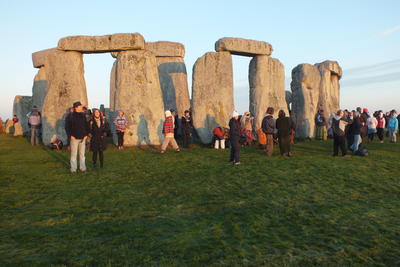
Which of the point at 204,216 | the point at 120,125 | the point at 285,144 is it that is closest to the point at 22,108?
the point at 120,125

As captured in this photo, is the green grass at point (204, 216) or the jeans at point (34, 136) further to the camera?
the jeans at point (34, 136)

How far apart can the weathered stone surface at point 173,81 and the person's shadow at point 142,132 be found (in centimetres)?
752

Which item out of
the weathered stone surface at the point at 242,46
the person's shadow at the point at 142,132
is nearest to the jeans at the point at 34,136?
the person's shadow at the point at 142,132

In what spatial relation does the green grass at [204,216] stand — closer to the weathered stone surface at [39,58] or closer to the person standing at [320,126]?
the person standing at [320,126]

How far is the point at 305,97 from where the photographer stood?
1980cm

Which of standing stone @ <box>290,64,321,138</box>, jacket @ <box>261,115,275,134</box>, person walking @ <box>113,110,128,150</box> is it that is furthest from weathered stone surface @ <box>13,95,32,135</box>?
jacket @ <box>261,115,275,134</box>

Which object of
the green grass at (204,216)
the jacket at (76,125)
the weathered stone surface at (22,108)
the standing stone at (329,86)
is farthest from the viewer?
the weathered stone surface at (22,108)

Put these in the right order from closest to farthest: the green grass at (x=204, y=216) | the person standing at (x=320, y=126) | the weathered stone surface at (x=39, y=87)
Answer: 1. the green grass at (x=204, y=216)
2. the person standing at (x=320, y=126)
3. the weathered stone surface at (x=39, y=87)

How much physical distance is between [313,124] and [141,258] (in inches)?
697

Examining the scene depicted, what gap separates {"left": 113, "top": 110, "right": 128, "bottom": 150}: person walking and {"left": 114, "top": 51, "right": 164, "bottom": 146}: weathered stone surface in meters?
0.79

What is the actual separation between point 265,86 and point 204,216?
13733mm

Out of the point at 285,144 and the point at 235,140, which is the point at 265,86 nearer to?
the point at 285,144

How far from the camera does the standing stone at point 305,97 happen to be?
1966cm

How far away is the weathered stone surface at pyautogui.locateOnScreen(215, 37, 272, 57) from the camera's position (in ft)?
54.9
